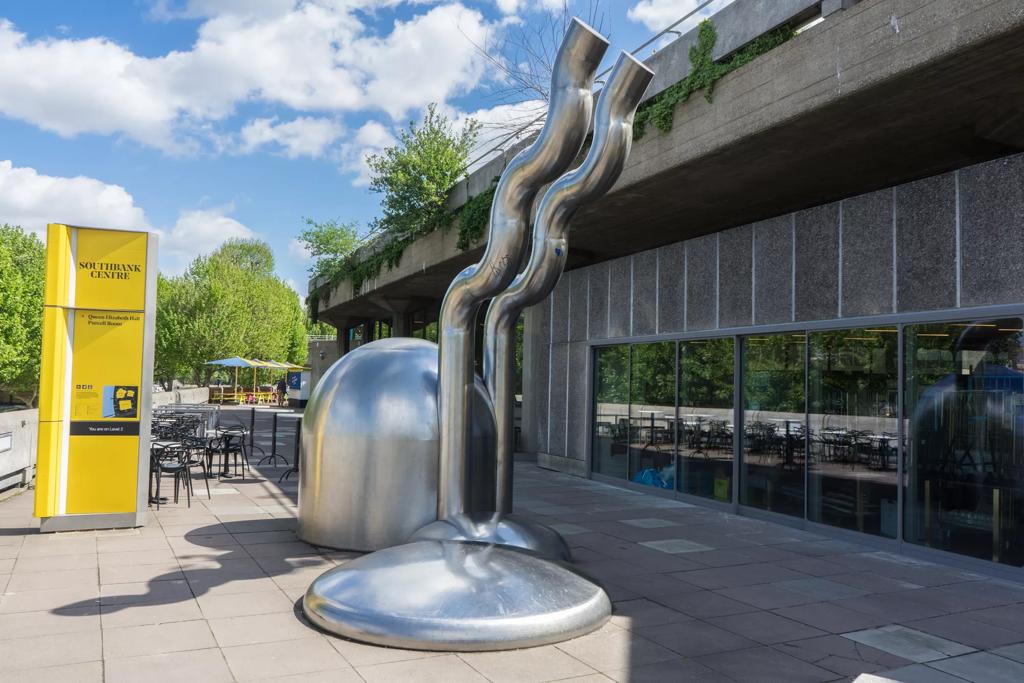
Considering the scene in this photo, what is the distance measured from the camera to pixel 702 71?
991 cm

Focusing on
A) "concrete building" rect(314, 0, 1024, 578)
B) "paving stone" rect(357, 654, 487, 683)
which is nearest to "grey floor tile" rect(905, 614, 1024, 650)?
"concrete building" rect(314, 0, 1024, 578)

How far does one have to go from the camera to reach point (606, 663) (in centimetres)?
537

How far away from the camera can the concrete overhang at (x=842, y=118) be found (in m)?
7.02

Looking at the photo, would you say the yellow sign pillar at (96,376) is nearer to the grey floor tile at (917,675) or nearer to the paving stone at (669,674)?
the paving stone at (669,674)

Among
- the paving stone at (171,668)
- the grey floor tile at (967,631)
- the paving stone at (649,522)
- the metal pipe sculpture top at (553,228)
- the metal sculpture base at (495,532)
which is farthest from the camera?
the paving stone at (649,522)

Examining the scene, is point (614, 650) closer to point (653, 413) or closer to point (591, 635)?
point (591, 635)

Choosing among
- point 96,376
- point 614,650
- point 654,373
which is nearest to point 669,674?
point 614,650

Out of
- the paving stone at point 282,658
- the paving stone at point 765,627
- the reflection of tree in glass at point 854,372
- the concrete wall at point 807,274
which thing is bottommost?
the paving stone at point 765,627

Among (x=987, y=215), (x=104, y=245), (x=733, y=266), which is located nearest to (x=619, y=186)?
(x=733, y=266)

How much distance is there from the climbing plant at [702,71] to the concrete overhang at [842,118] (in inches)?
5.1

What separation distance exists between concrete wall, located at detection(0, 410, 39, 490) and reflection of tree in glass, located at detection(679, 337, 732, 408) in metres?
9.98

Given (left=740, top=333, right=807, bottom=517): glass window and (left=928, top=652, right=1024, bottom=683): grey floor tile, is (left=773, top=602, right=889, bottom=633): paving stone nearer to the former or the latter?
(left=928, top=652, right=1024, bottom=683): grey floor tile

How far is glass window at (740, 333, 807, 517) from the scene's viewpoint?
11.2 m

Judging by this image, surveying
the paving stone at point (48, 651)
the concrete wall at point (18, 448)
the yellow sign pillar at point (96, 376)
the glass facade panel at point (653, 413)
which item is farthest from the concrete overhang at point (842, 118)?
the concrete wall at point (18, 448)
